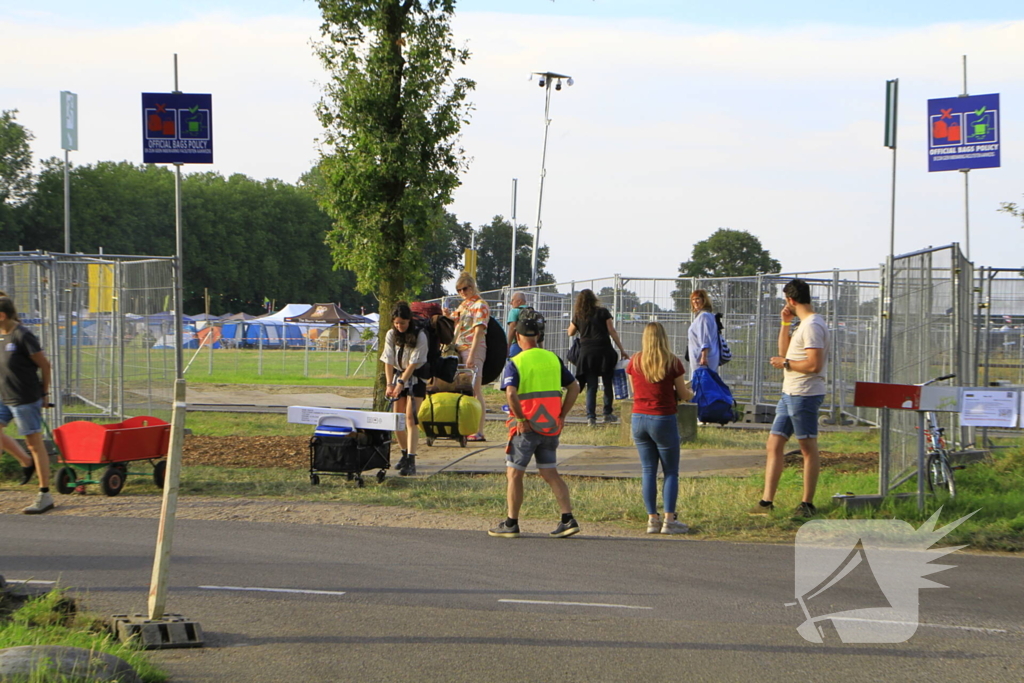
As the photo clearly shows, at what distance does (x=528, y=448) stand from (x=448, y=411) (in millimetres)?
4164

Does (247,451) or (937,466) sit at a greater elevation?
(937,466)

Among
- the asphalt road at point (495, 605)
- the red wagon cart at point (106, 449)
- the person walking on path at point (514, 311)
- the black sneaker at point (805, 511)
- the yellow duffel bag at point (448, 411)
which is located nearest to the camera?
the asphalt road at point (495, 605)

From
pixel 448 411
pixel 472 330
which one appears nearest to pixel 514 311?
pixel 472 330

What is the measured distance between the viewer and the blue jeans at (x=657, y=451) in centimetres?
868

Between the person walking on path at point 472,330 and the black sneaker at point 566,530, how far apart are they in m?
4.63

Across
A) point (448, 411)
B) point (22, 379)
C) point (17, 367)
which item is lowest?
point (448, 411)

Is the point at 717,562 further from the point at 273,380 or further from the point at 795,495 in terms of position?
the point at 273,380

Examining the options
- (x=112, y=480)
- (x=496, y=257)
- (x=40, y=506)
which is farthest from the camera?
(x=496, y=257)

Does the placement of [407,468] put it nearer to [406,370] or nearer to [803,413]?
[406,370]

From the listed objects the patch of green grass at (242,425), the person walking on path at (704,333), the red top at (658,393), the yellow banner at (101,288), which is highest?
the yellow banner at (101,288)

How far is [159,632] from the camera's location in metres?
5.38

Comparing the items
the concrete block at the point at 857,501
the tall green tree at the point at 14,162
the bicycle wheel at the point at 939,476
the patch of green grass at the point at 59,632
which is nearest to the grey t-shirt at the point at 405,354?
the concrete block at the point at 857,501

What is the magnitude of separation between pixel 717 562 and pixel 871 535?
1601 mm

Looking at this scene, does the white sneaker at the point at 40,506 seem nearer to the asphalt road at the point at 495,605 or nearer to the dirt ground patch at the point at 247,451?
the asphalt road at the point at 495,605
